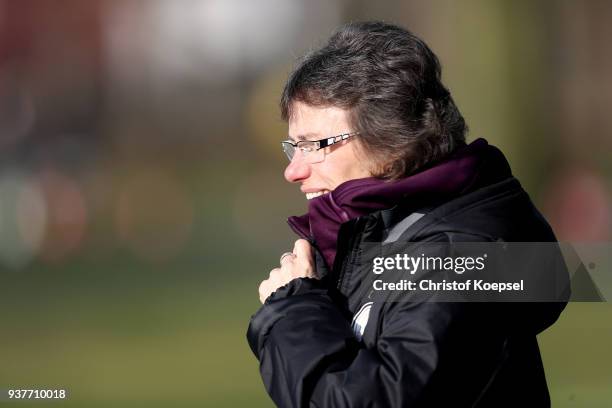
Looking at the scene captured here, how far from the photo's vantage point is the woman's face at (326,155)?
2162 mm

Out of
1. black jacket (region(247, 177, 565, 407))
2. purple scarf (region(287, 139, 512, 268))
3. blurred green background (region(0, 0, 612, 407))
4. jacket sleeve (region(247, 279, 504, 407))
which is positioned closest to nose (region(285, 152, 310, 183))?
purple scarf (region(287, 139, 512, 268))

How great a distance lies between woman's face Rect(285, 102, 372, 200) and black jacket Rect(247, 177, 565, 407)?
21 cm

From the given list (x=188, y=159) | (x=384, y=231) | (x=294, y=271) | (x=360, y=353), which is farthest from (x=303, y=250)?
(x=188, y=159)

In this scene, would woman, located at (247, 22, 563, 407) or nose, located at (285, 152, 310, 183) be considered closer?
woman, located at (247, 22, 563, 407)

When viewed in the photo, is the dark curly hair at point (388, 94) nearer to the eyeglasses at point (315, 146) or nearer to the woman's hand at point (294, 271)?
the eyeglasses at point (315, 146)

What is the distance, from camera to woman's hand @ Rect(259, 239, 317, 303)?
2066 mm

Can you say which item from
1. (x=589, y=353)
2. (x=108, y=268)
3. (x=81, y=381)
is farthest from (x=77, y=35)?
(x=589, y=353)

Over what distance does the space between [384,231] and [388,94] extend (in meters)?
0.32

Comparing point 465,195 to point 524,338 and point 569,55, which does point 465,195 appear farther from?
point 569,55

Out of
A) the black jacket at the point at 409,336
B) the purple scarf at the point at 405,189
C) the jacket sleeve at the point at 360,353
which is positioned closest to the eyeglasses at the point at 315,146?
the purple scarf at the point at 405,189

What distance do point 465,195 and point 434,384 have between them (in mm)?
411

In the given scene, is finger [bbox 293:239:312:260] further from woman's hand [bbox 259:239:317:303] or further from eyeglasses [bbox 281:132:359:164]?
eyeglasses [bbox 281:132:359:164]

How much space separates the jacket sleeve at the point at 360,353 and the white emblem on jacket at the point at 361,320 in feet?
0.09

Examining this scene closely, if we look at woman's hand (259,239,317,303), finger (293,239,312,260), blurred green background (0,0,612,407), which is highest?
blurred green background (0,0,612,407)
